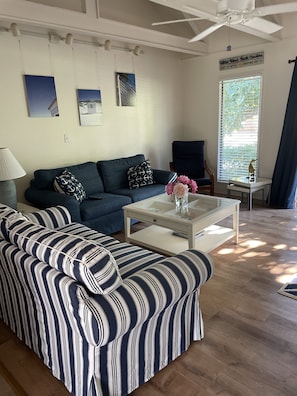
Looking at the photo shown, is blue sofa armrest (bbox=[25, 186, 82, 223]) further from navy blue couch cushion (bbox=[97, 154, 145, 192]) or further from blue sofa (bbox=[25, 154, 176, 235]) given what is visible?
navy blue couch cushion (bbox=[97, 154, 145, 192])

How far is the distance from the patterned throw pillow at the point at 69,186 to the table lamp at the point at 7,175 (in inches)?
21.0

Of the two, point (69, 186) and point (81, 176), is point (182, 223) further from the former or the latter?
point (81, 176)

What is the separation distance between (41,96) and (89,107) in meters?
0.71

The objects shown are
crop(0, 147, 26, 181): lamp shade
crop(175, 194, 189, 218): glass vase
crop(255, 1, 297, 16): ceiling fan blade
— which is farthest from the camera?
crop(175, 194, 189, 218): glass vase

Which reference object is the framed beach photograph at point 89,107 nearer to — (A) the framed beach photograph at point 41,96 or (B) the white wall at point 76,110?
(B) the white wall at point 76,110

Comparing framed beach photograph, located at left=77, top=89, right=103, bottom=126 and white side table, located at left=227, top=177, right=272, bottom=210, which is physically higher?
framed beach photograph, located at left=77, top=89, right=103, bottom=126

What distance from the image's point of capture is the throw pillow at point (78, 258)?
1.30m

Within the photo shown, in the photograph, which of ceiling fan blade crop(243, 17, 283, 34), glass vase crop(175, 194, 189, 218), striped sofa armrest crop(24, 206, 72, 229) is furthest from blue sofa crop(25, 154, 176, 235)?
ceiling fan blade crop(243, 17, 283, 34)

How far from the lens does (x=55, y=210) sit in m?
2.63

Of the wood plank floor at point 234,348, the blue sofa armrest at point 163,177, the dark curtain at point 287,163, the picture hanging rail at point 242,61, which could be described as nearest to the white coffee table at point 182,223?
the wood plank floor at point 234,348

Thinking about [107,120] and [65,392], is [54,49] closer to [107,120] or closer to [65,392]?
[107,120]

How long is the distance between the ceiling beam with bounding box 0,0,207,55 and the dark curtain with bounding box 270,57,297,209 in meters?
1.92

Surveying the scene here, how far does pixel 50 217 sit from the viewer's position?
254 cm

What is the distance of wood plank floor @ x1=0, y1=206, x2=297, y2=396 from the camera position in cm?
163
